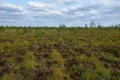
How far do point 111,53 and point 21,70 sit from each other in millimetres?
5668

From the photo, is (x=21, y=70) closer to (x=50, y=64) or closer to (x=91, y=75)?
(x=50, y=64)

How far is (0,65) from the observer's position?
1238 centimetres

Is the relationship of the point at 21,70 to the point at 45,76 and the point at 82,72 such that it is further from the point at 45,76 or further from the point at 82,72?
the point at 82,72

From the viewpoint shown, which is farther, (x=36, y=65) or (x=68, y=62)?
(x=68, y=62)

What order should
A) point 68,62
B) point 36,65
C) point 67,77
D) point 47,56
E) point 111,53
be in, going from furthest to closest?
1. point 111,53
2. point 47,56
3. point 68,62
4. point 36,65
5. point 67,77

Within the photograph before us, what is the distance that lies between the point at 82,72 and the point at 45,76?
1.63 meters

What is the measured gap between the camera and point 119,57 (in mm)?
14273

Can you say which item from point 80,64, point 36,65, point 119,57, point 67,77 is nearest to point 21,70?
point 36,65

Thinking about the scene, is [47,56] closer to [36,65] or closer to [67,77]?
[36,65]

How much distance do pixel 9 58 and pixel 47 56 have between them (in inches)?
75.1

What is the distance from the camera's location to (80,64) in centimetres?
1242

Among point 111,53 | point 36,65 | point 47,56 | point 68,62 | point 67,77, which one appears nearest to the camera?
point 67,77

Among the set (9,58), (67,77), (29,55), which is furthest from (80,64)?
(9,58)

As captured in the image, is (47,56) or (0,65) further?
(47,56)
